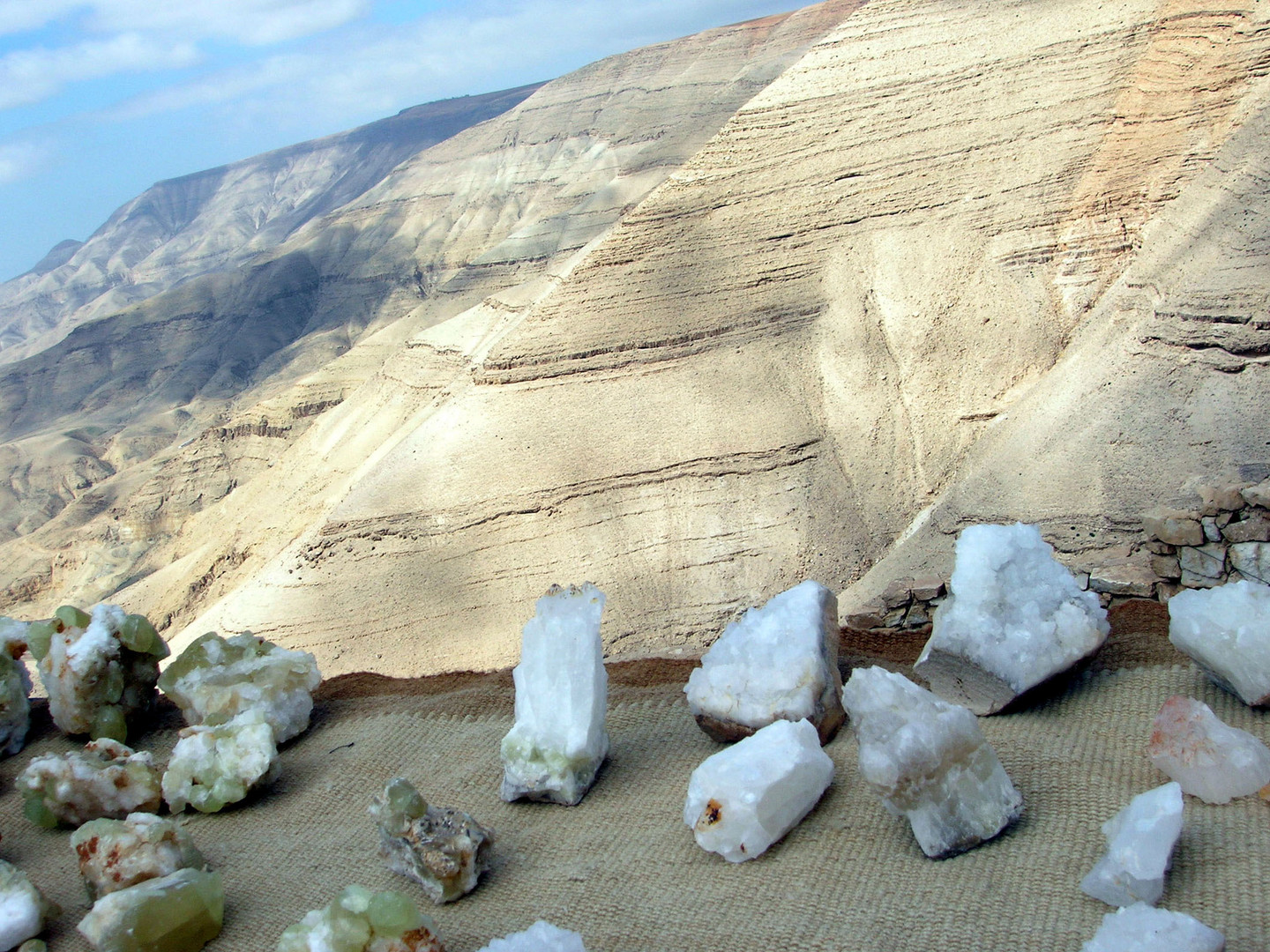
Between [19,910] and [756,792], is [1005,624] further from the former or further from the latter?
[19,910]

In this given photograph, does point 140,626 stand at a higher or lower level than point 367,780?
higher

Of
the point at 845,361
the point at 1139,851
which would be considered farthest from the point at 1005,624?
the point at 845,361

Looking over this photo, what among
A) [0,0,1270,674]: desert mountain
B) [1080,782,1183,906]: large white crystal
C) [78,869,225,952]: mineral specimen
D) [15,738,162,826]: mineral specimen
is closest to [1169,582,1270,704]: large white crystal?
[1080,782,1183,906]: large white crystal

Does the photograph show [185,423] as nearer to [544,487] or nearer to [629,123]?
[629,123]

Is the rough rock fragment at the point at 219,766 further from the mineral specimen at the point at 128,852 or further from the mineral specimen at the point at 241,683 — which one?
the mineral specimen at the point at 128,852

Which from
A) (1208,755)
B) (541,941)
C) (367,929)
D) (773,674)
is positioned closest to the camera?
(541,941)

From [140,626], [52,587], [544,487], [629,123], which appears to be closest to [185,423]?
[52,587]
